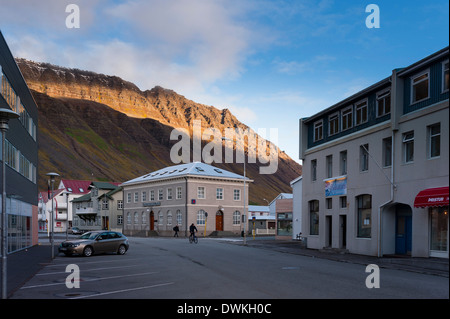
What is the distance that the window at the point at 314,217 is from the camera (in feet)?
109

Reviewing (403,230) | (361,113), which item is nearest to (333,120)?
(361,113)

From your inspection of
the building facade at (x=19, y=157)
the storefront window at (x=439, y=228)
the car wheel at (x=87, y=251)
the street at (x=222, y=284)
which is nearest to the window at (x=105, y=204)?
the building facade at (x=19, y=157)

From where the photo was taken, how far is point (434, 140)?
21.4 m

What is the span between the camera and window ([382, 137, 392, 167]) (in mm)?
25141

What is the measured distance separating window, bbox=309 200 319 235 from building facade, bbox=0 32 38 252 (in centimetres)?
1918

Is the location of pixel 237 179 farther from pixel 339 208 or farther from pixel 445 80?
pixel 445 80

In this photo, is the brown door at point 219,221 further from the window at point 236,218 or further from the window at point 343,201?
the window at point 343,201

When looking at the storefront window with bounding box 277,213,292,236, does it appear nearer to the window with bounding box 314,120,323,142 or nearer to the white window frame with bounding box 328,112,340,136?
the window with bounding box 314,120,323,142

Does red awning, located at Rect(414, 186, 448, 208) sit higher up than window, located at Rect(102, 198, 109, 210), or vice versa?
red awning, located at Rect(414, 186, 448, 208)

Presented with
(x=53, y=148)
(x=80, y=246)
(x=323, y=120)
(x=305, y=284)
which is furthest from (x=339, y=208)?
(x=53, y=148)

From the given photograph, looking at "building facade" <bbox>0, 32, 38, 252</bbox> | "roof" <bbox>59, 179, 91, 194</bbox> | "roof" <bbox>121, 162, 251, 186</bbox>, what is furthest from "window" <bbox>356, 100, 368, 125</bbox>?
"roof" <bbox>59, 179, 91, 194</bbox>

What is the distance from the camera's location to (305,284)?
13.2 metres

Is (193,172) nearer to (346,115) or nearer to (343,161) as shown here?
(343,161)
